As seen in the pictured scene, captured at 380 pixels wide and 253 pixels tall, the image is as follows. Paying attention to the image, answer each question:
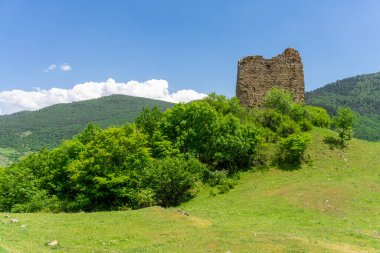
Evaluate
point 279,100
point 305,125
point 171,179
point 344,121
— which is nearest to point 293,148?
point 305,125

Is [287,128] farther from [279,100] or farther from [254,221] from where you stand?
[254,221]

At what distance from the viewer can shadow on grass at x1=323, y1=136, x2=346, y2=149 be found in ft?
149

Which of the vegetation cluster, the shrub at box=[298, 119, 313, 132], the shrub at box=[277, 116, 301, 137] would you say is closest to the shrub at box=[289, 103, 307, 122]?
the vegetation cluster

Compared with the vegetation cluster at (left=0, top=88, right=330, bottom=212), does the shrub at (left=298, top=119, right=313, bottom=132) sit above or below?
above

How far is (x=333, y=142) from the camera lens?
46.6 meters

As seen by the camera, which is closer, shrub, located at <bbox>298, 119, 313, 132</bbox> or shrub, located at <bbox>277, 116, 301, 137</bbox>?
shrub, located at <bbox>277, 116, 301, 137</bbox>

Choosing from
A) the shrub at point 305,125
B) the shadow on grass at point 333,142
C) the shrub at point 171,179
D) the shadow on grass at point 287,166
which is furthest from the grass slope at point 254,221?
the shrub at point 305,125

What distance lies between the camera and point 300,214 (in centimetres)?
2694

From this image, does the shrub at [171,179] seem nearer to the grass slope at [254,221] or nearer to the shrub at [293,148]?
the grass slope at [254,221]

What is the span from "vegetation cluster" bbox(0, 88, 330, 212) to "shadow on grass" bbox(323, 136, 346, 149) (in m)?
3.09

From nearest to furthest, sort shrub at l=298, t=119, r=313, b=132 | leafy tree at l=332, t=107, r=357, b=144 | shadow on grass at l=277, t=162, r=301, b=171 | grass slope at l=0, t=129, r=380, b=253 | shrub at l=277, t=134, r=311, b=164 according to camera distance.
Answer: grass slope at l=0, t=129, r=380, b=253 < shrub at l=277, t=134, r=311, b=164 < shadow on grass at l=277, t=162, r=301, b=171 < leafy tree at l=332, t=107, r=357, b=144 < shrub at l=298, t=119, r=313, b=132

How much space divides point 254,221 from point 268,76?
33.0 meters

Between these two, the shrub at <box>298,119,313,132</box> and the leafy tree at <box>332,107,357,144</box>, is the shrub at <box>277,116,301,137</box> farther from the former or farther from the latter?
the leafy tree at <box>332,107,357,144</box>

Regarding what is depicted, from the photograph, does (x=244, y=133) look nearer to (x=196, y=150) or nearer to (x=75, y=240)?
(x=196, y=150)
